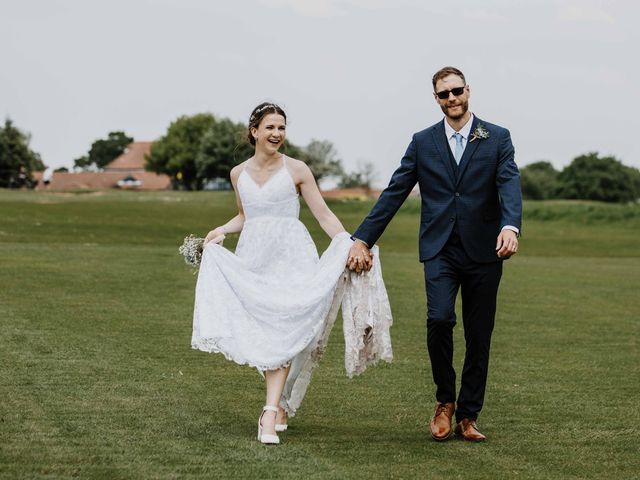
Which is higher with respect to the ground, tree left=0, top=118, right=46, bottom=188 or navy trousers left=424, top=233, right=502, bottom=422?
navy trousers left=424, top=233, right=502, bottom=422

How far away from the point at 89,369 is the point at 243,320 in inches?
124

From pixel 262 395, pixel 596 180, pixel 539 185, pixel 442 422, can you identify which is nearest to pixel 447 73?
pixel 442 422

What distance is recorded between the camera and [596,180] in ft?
539

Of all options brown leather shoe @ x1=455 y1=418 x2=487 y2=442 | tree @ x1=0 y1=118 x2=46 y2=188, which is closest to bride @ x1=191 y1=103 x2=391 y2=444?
brown leather shoe @ x1=455 y1=418 x2=487 y2=442

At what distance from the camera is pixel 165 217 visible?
51.0 meters

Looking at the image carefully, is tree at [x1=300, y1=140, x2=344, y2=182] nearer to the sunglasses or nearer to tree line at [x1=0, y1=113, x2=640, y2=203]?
tree line at [x1=0, y1=113, x2=640, y2=203]

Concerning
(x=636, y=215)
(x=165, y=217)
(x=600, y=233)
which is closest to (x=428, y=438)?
(x=165, y=217)

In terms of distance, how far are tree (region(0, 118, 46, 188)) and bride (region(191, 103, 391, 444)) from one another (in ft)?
360

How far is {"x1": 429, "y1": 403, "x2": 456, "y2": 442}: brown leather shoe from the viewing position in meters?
7.83

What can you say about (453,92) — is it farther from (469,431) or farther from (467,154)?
(469,431)

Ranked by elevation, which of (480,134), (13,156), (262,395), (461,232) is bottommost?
(13,156)

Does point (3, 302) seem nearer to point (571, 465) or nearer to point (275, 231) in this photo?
point (275, 231)

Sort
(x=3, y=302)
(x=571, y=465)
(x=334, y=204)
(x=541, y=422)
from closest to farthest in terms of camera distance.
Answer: (x=571, y=465), (x=541, y=422), (x=3, y=302), (x=334, y=204)

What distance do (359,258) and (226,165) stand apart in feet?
376
